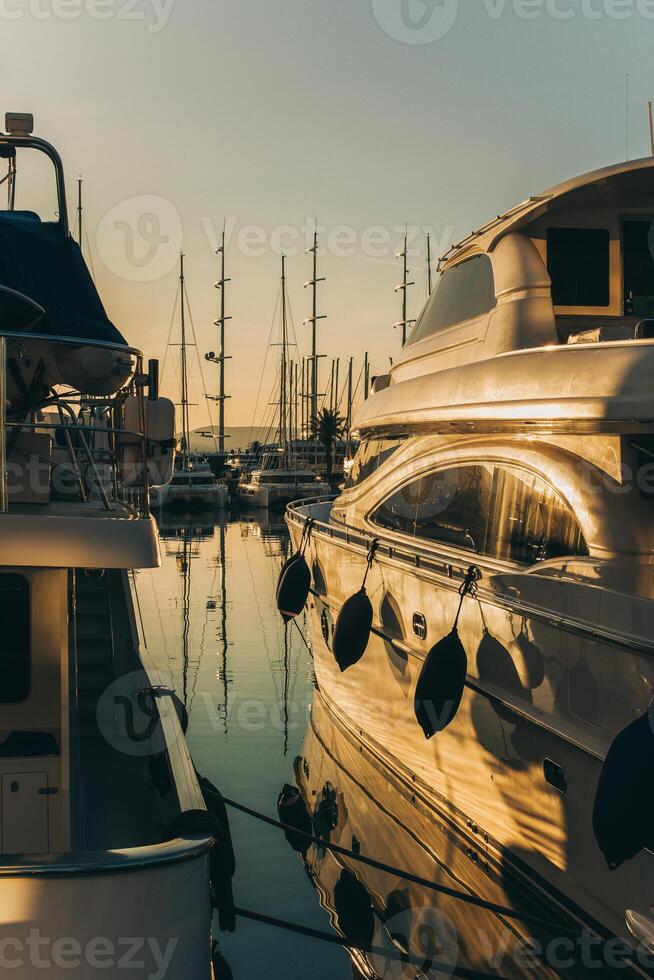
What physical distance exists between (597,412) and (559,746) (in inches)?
81.0

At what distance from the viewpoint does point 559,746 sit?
20.1 feet

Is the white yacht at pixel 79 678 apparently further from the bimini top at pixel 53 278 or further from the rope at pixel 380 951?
the rope at pixel 380 951

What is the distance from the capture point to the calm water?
22.3 feet

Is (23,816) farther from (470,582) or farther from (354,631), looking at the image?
(354,631)

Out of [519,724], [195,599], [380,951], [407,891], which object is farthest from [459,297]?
[195,599]

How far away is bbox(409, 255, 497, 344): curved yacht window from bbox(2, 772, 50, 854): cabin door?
547cm

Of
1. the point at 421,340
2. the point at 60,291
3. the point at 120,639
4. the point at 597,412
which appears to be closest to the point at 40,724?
the point at 120,639

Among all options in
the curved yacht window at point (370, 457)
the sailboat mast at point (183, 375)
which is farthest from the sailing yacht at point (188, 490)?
the curved yacht window at point (370, 457)

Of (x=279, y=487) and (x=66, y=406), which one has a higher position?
(x=66, y=406)

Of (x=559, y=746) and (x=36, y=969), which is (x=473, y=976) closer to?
(x=559, y=746)

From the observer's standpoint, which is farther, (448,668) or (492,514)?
(492,514)

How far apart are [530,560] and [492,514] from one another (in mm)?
794

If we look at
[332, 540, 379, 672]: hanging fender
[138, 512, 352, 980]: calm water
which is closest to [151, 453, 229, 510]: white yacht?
[138, 512, 352, 980]: calm water

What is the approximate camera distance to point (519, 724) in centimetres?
662
